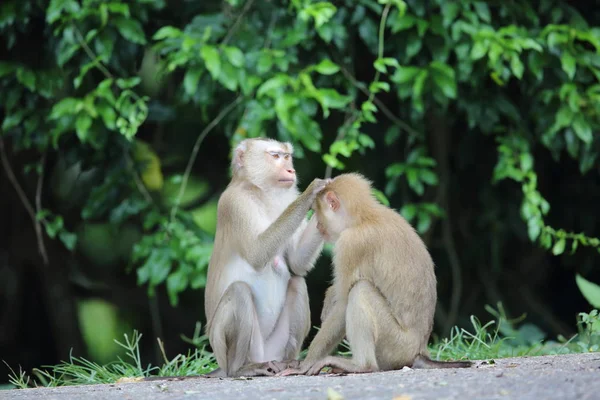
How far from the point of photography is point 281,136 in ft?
20.5

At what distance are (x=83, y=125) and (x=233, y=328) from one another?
2.39 m

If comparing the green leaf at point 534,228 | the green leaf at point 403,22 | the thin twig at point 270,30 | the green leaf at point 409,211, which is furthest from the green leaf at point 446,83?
the thin twig at point 270,30

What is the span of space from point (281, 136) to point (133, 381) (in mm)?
2105

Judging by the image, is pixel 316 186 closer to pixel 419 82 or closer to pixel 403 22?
pixel 419 82

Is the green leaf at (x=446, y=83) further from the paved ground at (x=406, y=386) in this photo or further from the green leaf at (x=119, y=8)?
the paved ground at (x=406, y=386)

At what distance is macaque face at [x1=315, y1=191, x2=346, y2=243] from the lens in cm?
461

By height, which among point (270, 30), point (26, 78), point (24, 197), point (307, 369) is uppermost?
point (270, 30)

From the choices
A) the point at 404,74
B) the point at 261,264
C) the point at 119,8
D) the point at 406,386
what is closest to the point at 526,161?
the point at 404,74

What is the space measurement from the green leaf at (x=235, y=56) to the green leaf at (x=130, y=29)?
68 centimetres

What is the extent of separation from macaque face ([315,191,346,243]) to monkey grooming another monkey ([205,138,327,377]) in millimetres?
60

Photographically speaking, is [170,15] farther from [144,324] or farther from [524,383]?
[524,383]

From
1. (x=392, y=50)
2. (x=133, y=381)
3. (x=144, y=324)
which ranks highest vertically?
(x=392, y=50)

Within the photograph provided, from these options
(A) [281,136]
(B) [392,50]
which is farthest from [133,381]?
(B) [392,50]

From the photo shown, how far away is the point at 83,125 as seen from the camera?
641 centimetres
